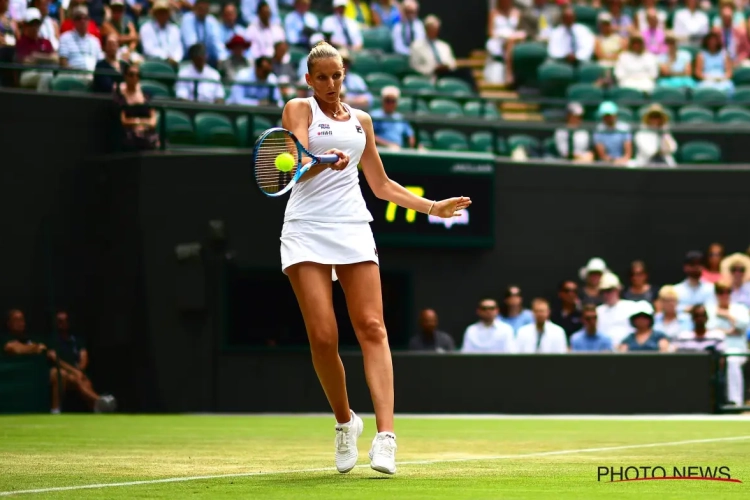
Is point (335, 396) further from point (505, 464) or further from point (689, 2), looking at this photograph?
point (689, 2)

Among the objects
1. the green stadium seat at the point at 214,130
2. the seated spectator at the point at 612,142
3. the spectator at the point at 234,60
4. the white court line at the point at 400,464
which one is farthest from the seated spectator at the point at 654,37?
the white court line at the point at 400,464

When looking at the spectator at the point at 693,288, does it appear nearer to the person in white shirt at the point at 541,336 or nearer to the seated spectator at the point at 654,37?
the person in white shirt at the point at 541,336

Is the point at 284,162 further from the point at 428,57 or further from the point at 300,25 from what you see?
the point at 428,57

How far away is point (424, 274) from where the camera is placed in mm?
17547

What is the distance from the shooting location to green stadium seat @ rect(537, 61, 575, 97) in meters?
20.7

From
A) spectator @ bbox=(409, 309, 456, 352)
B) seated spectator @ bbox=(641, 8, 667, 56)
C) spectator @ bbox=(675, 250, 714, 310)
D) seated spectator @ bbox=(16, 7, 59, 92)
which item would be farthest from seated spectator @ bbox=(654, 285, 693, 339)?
seated spectator @ bbox=(16, 7, 59, 92)

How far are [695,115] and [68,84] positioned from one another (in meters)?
8.85

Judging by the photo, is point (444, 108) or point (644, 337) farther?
point (444, 108)

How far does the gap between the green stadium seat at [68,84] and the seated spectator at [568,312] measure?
6051mm

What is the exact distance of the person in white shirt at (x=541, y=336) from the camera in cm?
1588

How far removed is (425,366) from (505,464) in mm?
8268

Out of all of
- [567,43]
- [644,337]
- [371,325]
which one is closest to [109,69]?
[644,337]

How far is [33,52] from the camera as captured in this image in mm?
16219

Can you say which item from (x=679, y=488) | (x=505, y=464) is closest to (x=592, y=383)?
Answer: (x=505, y=464)
